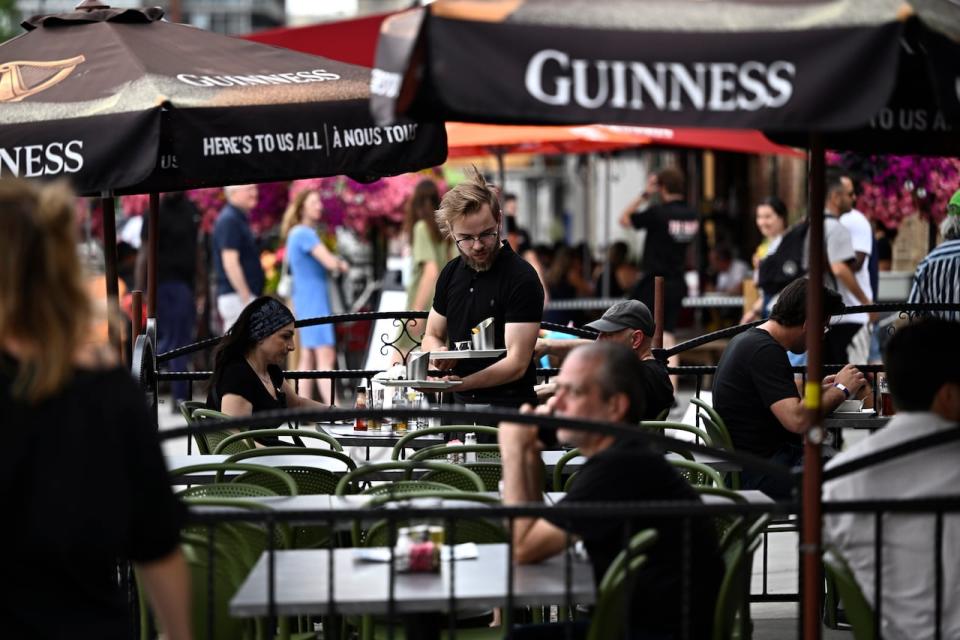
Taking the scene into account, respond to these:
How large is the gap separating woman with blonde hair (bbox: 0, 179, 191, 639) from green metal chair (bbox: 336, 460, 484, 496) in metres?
2.05

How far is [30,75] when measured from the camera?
6.30 meters

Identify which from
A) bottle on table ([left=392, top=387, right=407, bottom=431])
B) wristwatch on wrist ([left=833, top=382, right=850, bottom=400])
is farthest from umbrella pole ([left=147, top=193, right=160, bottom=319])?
wristwatch on wrist ([left=833, top=382, right=850, bottom=400])

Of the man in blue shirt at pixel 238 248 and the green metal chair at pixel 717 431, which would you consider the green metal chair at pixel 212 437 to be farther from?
the man in blue shirt at pixel 238 248

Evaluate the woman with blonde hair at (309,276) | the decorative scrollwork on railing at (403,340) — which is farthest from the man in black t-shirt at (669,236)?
the decorative scrollwork on railing at (403,340)

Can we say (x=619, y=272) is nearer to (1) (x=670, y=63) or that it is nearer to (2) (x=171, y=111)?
(2) (x=171, y=111)

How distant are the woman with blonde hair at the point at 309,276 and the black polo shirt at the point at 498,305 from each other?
239 inches

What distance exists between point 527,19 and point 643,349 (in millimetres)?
3626

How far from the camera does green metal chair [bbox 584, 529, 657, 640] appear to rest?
13.0 feet

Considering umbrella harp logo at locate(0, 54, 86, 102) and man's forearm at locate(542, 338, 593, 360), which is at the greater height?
→ umbrella harp logo at locate(0, 54, 86, 102)

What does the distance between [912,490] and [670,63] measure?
1407 mm

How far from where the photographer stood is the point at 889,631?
431 cm

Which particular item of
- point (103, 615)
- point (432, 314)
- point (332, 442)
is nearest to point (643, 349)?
point (432, 314)

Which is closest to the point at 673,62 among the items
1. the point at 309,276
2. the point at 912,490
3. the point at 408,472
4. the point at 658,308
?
the point at 912,490

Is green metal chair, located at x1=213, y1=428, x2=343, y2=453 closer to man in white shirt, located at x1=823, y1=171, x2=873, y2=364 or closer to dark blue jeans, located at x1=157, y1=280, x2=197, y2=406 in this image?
man in white shirt, located at x1=823, y1=171, x2=873, y2=364
